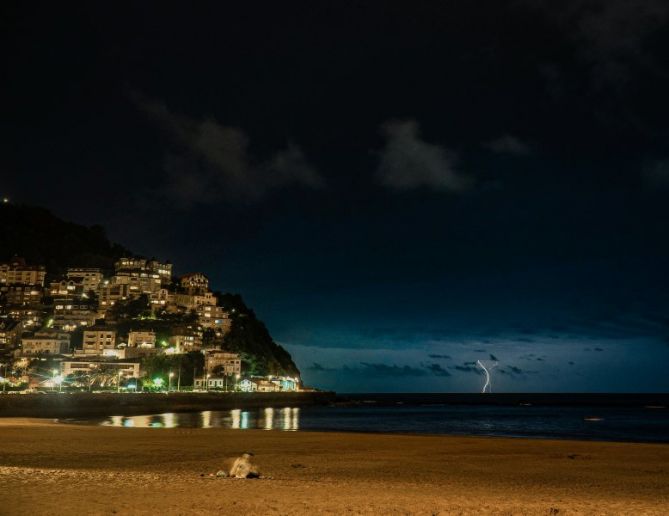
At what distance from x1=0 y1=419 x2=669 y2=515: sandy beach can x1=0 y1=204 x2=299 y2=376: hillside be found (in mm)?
107531

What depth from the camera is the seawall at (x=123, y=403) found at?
74.4m

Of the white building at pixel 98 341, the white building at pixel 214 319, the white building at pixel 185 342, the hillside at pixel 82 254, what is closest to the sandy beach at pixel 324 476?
the white building at pixel 98 341

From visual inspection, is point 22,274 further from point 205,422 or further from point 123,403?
point 205,422

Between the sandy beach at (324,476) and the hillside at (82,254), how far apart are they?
107531mm

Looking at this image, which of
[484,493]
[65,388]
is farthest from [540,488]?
[65,388]

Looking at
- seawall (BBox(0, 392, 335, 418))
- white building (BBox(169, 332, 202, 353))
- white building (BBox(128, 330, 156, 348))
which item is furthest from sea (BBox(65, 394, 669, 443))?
white building (BBox(169, 332, 202, 353))

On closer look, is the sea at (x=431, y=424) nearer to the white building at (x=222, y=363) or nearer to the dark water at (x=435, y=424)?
the dark water at (x=435, y=424)

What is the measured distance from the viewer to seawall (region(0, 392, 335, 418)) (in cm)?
7438

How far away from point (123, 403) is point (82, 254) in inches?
3577

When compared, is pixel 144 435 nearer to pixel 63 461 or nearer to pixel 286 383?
pixel 63 461

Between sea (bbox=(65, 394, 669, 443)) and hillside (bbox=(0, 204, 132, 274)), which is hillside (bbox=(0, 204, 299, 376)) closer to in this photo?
hillside (bbox=(0, 204, 132, 274))

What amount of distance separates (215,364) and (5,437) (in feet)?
320

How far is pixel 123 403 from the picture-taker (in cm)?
8819

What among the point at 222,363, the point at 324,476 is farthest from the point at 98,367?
the point at 324,476
